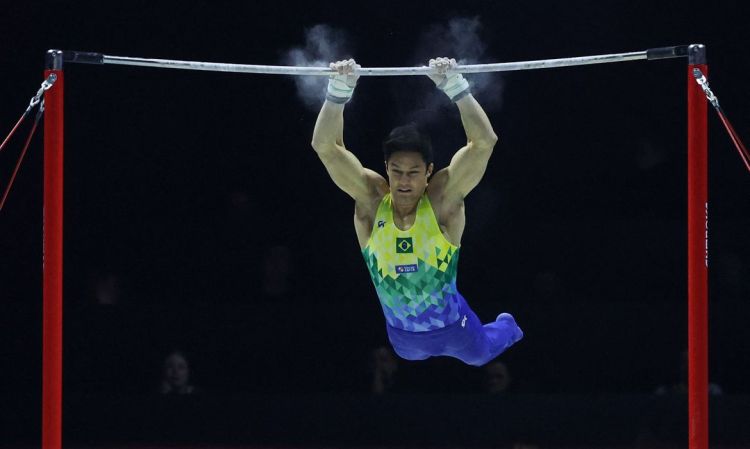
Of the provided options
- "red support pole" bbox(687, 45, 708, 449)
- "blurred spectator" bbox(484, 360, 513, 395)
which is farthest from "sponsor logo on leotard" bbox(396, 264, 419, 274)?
"blurred spectator" bbox(484, 360, 513, 395)

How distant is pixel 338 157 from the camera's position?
5785mm

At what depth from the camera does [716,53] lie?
29.3 ft

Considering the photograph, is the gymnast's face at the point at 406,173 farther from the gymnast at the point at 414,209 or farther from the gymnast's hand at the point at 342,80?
the gymnast's hand at the point at 342,80

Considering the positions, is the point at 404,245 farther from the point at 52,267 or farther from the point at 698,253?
the point at 52,267

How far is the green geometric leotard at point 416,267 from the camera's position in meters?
5.87

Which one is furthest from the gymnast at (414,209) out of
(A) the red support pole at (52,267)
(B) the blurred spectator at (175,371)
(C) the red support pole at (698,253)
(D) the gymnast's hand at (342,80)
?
(B) the blurred spectator at (175,371)

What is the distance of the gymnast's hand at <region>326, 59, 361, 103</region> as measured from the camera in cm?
557

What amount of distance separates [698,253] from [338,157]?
201 cm

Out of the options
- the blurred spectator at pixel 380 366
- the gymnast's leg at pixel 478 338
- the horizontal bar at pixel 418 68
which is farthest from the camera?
the blurred spectator at pixel 380 366

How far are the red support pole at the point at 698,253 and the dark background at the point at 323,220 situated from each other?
315cm

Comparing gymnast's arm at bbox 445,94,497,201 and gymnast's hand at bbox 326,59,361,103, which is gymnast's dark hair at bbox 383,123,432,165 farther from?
gymnast's hand at bbox 326,59,361,103

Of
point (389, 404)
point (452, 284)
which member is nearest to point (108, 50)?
point (389, 404)

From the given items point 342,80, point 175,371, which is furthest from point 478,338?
point 175,371

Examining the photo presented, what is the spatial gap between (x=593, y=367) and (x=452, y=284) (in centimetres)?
311
